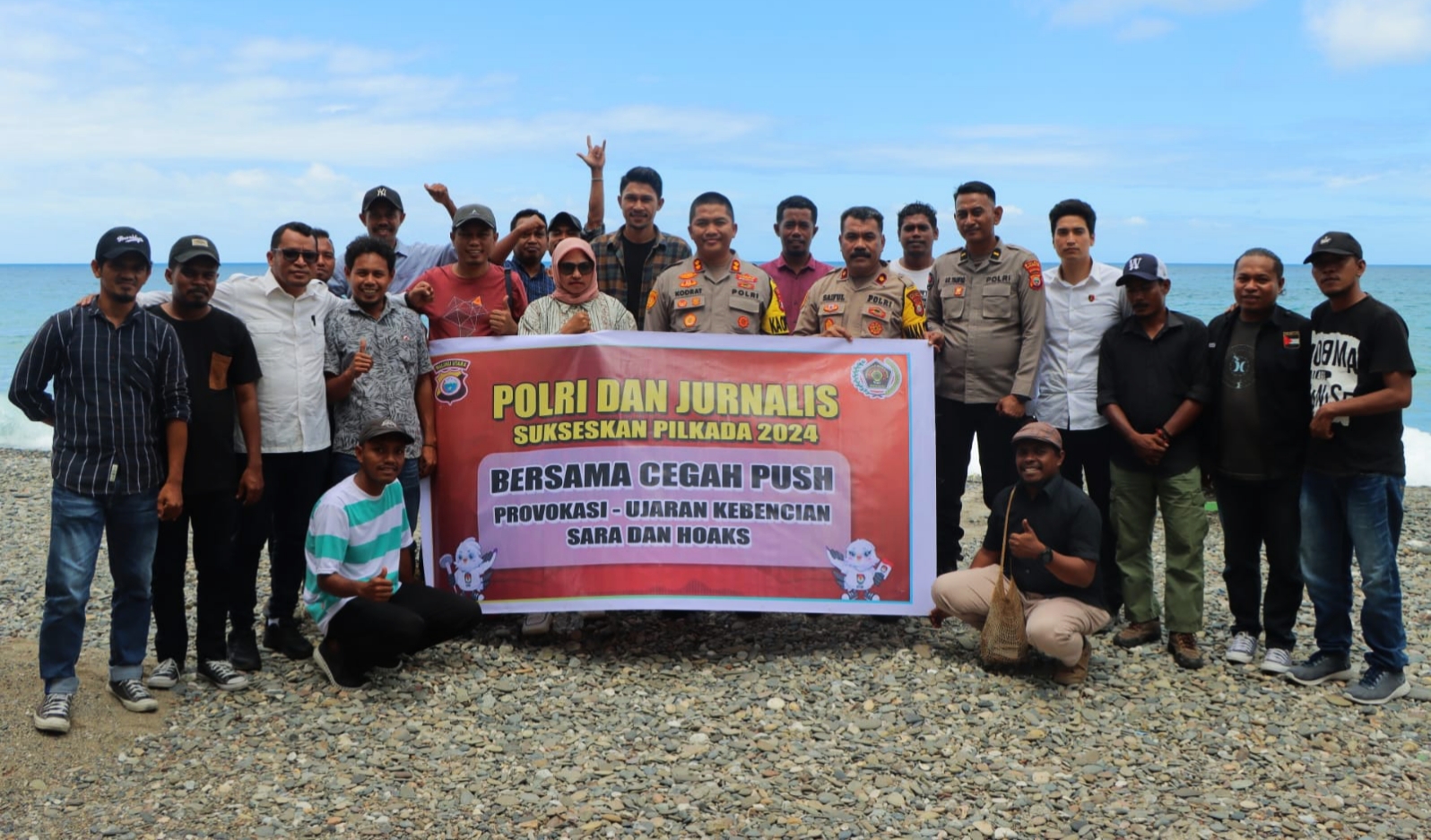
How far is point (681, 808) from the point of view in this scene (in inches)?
169

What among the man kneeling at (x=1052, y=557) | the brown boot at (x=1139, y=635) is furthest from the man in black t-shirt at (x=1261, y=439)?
the man kneeling at (x=1052, y=557)

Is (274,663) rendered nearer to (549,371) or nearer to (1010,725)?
(549,371)

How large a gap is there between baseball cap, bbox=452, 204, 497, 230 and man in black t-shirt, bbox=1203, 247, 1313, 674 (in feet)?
12.5

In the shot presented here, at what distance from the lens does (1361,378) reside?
5172 mm

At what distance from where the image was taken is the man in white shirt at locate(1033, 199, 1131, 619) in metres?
5.98

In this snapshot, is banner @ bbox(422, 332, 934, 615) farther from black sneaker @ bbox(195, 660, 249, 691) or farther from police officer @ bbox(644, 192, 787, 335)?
black sneaker @ bbox(195, 660, 249, 691)

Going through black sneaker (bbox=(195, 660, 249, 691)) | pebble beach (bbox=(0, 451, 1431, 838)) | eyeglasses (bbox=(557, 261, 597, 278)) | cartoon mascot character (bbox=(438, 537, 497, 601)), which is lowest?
pebble beach (bbox=(0, 451, 1431, 838))

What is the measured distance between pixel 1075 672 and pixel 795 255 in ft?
9.31

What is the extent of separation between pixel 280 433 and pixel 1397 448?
17.2 ft

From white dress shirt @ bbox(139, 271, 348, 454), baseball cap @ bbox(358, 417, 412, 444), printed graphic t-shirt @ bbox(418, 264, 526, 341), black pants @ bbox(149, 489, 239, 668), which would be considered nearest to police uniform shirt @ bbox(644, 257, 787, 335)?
printed graphic t-shirt @ bbox(418, 264, 526, 341)

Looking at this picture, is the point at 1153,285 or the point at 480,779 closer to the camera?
the point at 480,779

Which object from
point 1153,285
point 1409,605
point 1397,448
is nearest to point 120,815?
point 1153,285

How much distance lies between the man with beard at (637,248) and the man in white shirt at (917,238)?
4.49 ft

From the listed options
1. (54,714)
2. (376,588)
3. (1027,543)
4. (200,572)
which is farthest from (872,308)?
(54,714)
